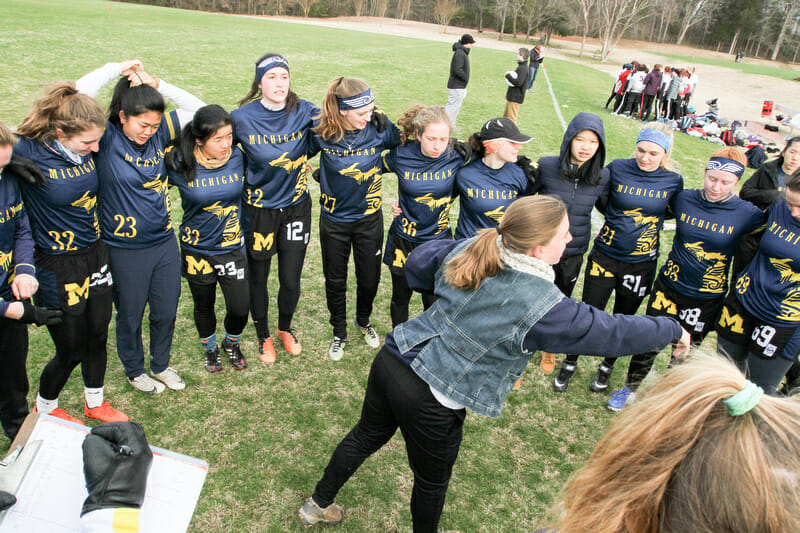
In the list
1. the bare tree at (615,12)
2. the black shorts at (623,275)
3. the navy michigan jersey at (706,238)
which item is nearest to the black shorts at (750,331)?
the navy michigan jersey at (706,238)

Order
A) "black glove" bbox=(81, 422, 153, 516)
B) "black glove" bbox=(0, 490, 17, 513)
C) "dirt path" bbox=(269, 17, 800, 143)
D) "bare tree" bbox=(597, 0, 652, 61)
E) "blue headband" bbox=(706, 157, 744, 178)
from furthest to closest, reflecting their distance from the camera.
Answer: "bare tree" bbox=(597, 0, 652, 61)
"dirt path" bbox=(269, 17, 800, 143)
"blue headband" bbox=(706, 157, 744, 178)
"black glove" bbox=(0, 490, 17, 513)
"black glove" bbox=(81, 422, 153, 516)

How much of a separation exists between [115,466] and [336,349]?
2.95 meters

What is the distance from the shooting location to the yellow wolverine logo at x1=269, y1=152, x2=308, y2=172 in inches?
154

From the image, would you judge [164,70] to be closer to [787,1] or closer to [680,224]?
[680,224]

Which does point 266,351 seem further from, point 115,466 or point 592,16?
point 592,16

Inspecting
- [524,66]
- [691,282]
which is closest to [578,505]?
[691,282]

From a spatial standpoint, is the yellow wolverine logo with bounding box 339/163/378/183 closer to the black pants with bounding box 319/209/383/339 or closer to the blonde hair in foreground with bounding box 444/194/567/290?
the black pants with bounding box 319/209/383/339

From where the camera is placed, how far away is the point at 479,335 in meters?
2.13

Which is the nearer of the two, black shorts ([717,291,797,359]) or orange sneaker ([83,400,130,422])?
black shorts ([717,291,797,359])

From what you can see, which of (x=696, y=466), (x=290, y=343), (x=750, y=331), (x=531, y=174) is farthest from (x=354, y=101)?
(x=696, y=466)

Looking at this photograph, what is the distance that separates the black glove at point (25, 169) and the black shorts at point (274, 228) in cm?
143

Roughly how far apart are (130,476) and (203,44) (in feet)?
78.5

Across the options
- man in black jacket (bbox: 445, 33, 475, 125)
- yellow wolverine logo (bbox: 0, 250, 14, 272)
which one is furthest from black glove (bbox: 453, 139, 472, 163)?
man in black jacket (bbox: 445, 33, 475, 125)

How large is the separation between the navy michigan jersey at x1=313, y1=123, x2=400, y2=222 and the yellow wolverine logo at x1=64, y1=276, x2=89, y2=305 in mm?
1817
